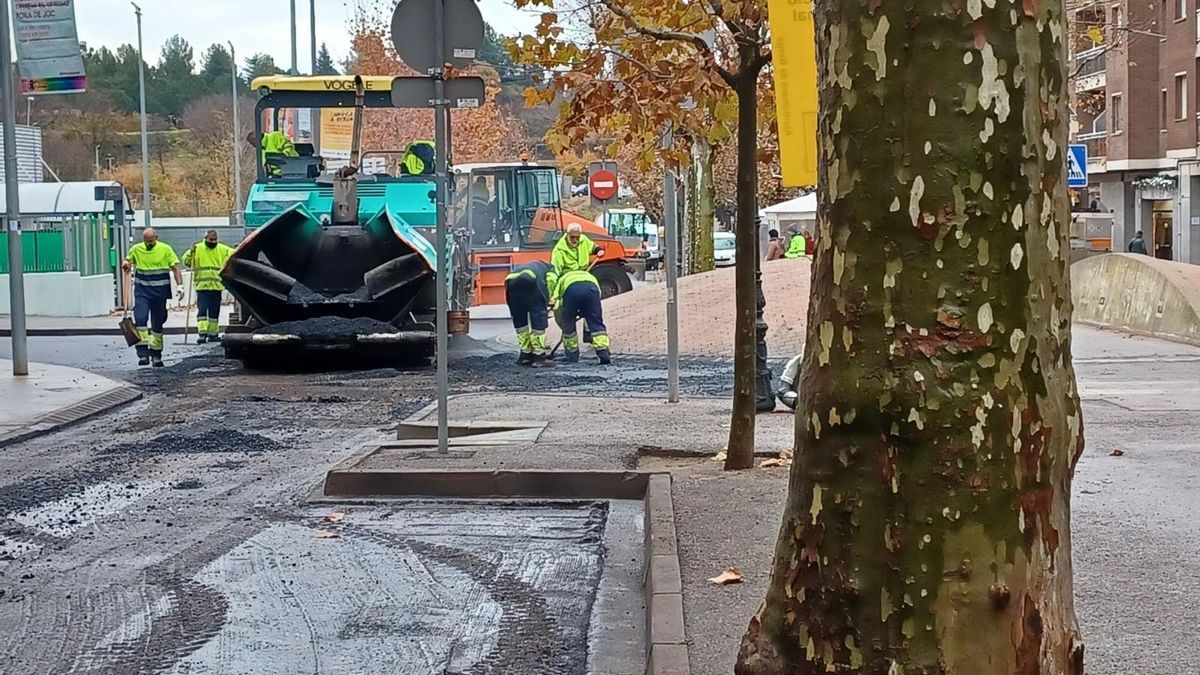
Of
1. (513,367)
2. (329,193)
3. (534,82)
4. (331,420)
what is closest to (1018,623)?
(534,82)

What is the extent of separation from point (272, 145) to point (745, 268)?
12042 mm

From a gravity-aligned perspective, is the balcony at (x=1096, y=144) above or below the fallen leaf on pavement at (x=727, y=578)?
above

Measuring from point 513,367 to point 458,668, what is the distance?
40.7 ft

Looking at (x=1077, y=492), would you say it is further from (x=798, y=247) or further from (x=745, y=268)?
(x=798, y=247)

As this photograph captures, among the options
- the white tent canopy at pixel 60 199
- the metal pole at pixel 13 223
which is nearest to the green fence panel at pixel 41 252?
the white tent canopy at pixel 60 199

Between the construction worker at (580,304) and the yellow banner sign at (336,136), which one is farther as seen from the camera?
the yellow banner sign at (336,136)

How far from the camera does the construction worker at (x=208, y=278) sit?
21.7 m

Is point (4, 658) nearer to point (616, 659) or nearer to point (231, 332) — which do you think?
point (616, 659)

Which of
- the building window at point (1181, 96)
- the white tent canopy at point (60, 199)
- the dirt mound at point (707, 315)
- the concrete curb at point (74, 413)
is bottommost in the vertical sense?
the concrete curb at point (74, 413)

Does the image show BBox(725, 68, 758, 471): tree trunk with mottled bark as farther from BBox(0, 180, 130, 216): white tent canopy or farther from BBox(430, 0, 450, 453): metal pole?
BBox(0, 180, 130, 216): white tent canopy

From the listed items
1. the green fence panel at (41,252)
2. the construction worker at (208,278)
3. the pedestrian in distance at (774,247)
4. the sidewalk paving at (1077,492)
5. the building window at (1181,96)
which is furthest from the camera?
the building window at (1181,96)

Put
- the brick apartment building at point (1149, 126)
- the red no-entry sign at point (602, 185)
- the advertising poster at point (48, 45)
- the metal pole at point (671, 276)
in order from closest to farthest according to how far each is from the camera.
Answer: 1. the metal pole at point (671, 276)
2. the advertising poster at point (48, 45)
3. the red no-entry sign at point (602, 185)
4. the brick apartment building at point (1149, 126)

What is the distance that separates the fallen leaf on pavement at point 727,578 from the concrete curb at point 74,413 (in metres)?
7.42

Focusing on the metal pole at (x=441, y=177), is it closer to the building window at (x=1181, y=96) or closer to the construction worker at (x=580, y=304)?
the construction worker at (x=580, y=304)
